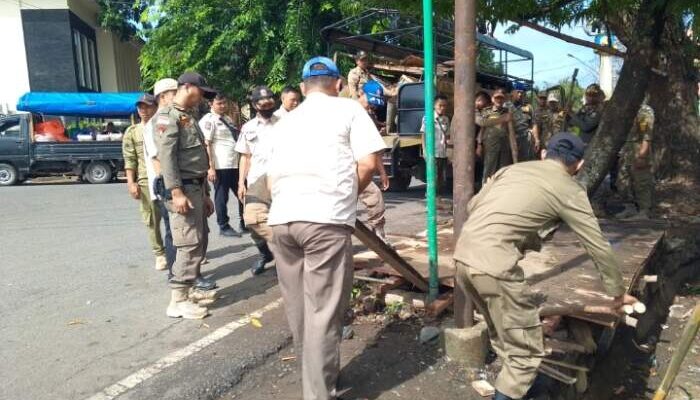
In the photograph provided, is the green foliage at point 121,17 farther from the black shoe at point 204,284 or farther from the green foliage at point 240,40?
the black shoe at point 204,284

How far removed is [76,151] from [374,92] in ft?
29.2

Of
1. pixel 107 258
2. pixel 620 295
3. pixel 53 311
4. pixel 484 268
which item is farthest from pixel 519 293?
pixel 107 258

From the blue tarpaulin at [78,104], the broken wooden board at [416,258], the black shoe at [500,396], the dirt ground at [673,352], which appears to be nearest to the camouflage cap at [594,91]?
the dirt ground at [673,352]

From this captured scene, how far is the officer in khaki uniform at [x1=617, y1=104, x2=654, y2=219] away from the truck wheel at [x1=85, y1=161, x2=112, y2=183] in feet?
40.7

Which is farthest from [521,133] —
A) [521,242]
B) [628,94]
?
[521,242]

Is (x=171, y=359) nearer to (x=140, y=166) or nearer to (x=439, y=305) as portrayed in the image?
(x=439, y=305)

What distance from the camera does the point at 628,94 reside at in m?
6.28

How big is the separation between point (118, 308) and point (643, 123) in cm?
624

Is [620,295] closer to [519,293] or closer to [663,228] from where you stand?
[519,293]

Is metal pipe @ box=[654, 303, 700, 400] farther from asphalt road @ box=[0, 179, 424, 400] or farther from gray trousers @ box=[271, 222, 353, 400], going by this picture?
asphalt road @ box=[0, 179, 424, 400]

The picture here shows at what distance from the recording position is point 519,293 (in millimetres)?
2793

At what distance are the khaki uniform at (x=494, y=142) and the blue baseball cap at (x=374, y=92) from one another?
185 centimetres

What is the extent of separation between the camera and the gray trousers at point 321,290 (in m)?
2.82

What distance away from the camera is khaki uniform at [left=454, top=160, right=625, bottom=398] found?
9.09 ft
